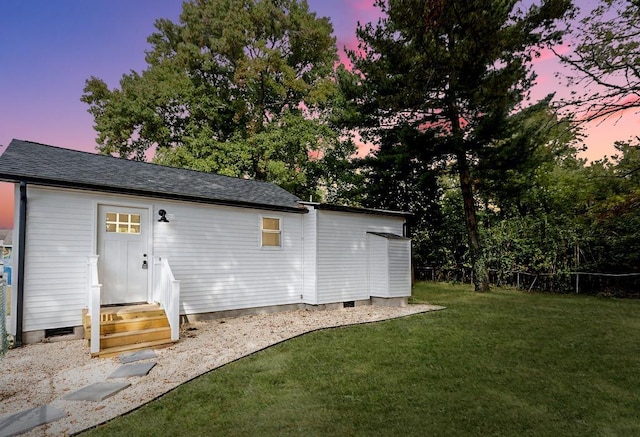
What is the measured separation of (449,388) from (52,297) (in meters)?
6.81

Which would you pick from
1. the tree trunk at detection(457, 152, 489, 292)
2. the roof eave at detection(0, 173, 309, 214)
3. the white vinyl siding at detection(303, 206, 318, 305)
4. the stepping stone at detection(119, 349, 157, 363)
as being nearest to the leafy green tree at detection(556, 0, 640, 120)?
the white vinyl siding at detection(303, 206, 318, 305)

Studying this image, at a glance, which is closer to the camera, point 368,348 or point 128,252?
point 368,348

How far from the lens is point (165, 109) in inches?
786

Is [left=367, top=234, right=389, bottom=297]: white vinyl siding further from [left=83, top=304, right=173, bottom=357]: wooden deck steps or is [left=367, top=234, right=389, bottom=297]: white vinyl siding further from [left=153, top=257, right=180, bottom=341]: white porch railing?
[left=83, top=304, right=173, bottom=357]: wooden deck steps

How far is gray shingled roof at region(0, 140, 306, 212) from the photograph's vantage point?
6252 mm

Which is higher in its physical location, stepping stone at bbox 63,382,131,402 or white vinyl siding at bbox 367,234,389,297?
white vinyl siding at bbox 367,234,389,297

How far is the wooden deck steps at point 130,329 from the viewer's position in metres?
5.57

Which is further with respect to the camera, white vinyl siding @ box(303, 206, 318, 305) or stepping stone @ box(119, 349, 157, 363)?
white vinyl siding @ box(303, 206, 318, 305)

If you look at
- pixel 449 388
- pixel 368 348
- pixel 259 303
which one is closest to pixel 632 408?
pixel 449 388

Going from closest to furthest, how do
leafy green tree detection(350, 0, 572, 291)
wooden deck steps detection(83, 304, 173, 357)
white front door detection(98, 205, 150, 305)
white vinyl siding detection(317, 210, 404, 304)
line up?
leafy green tree detection(350, 0, 572, 291)
wooden deck steps detection(83, 304, 173, 357)
white front door detection(98, 205, 150, 305)
white vinyl siding detection(317, 210, 404, 304)

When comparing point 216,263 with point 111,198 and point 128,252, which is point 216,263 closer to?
point 128,252

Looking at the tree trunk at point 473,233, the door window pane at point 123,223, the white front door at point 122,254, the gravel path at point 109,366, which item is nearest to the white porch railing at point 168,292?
the white front door at point 122,254

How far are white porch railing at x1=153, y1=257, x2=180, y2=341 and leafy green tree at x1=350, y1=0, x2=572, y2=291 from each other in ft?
18.1

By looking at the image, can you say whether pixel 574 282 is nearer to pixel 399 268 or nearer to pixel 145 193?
pixel 399 268
